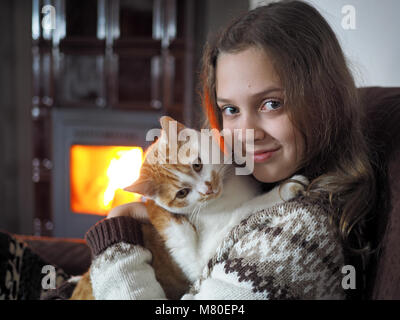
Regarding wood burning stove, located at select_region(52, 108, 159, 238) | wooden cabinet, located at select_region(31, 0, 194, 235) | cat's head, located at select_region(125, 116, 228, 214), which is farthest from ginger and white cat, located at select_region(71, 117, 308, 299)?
wood burning stove, located at select_region(52, 108, 159, 238)

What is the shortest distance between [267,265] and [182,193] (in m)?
0.27

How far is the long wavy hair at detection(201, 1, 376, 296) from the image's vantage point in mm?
728

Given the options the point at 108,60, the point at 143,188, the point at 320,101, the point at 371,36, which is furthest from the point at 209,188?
the point at 108,60

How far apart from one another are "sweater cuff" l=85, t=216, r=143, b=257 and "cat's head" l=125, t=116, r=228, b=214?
0.08 metres

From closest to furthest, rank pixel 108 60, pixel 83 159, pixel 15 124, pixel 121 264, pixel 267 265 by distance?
pixel 267 265, pixel 121 264, pixel 108 60, pixel 83 159, pixel 15 124

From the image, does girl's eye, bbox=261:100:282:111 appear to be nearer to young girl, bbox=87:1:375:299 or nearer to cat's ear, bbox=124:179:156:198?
young girl, bbox=87:1:375:299

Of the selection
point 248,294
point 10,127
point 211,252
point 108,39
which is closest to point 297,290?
point 248,294

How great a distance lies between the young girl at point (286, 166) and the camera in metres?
0.65

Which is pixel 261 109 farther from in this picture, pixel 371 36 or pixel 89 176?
pixel 89 176

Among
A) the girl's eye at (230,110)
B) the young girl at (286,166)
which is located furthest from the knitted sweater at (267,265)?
the girl's eye at (230,110)

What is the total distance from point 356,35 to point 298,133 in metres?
0.44

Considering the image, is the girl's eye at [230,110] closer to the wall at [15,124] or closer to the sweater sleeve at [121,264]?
the sweater sleeve at [121,264]

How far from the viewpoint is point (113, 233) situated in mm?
815

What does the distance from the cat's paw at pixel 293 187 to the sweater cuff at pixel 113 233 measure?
0.33 m
